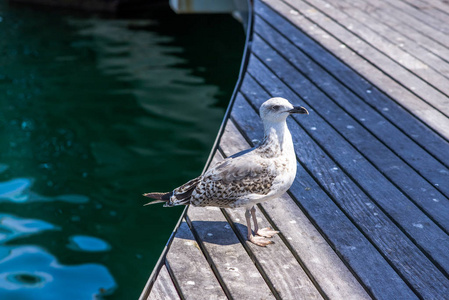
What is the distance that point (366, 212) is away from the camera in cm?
372

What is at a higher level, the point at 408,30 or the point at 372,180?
the point at 408,30

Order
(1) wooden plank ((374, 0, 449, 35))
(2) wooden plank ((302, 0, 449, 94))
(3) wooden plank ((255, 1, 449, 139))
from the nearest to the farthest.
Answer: (3) wooden plank ((255, 1, 449, 139)), (2) wooden plank ((302, 0, 449, 94)), (1) wooden plank ((374, 0, 449, 35))

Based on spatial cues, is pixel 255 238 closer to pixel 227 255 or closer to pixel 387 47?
pixel 227 255

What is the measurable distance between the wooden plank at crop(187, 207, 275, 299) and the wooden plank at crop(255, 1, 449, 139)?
6.76ft

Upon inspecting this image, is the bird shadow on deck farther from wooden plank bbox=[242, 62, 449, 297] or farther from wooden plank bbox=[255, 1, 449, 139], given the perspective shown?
wooden plank bbox=[255, 1, 449, 139]

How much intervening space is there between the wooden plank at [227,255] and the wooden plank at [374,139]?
1.21 metres

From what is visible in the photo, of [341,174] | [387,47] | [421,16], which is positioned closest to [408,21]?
[421,16]

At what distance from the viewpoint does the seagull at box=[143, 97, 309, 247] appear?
334 cm

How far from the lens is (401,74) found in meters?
5.62

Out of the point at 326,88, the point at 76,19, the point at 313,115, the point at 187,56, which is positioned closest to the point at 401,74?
the point at 326,88

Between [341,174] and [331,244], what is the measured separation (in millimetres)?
823

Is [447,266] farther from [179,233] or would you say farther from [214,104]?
[214,104]

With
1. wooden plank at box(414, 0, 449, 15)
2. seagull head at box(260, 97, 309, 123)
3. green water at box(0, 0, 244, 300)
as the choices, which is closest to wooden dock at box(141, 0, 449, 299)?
wooden plank at box(414, 0, 449, 15)

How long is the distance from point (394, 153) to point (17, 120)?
17.2ft
